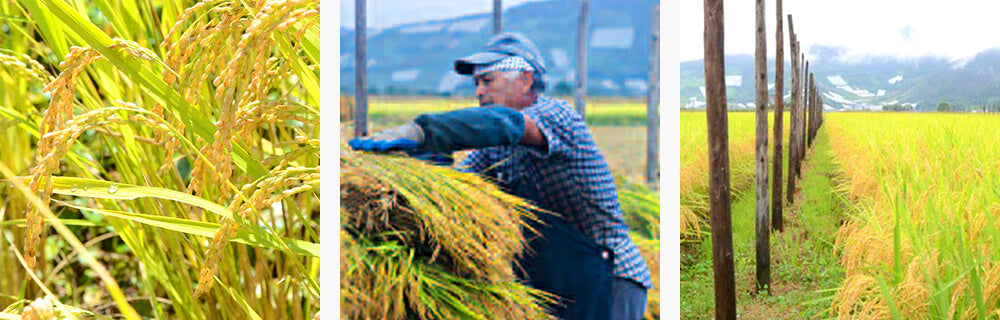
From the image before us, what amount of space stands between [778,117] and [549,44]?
2.81 feet

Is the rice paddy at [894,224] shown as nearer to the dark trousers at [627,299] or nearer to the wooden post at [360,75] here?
the dark trousers at [627,299]

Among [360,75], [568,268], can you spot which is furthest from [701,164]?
[360,75]

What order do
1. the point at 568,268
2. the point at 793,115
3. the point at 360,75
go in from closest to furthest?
1. the point at 360,75
2. the point at 568,268
3. the point at 793,115

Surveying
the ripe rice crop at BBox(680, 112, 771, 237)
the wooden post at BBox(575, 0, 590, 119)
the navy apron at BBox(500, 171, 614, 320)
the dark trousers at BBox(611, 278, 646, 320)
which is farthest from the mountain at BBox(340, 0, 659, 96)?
the ripe rice crop at BBox(680, 112, 771, 237)

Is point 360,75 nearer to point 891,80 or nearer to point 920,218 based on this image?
point 891,80

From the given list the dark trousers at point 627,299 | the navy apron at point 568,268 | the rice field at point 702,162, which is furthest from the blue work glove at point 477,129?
the rice field at point 702,162

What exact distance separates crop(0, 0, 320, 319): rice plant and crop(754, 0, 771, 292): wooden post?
1.21 meters

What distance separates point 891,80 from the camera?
1.77 metres

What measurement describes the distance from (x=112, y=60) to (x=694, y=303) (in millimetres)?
1629

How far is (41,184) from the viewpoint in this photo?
1.14 m

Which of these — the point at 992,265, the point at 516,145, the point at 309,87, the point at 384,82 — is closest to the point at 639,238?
the point at 516,145

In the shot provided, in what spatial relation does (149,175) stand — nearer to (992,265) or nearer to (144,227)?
(144,227)

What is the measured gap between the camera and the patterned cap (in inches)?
57.4

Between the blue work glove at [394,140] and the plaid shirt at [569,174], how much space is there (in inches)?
4.4
